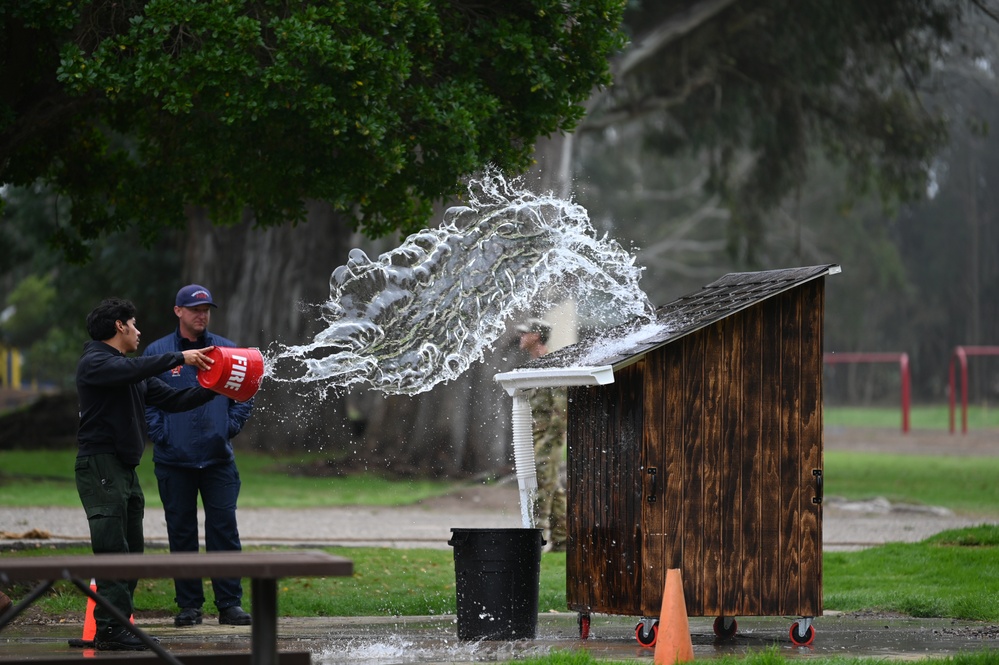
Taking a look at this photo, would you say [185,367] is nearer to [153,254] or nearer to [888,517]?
[888,517]

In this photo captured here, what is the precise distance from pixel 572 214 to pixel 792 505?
2.36 m

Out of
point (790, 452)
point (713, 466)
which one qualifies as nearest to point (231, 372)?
point (713, 466)

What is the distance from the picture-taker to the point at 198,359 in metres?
8.02

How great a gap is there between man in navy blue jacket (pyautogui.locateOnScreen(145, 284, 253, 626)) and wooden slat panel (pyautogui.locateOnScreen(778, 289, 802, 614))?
3497 millimetres

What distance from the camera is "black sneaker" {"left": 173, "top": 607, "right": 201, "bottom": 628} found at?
9.53 meters

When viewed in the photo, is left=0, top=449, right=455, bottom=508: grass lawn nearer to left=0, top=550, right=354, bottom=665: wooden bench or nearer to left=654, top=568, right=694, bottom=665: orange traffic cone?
left=654, top=568, right=694, bottom=665: orange traffic cone

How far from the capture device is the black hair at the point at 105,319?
8211mm

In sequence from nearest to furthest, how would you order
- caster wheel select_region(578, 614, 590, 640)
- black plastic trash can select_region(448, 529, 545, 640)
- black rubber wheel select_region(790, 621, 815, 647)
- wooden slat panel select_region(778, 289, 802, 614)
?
wooden slat panel select_region(778, 289, 802, 614)
black rubber wheel select_region(790, 621, 815, 647)
black plastic trash can select_region(448, 529, 545, 640)
caster wheel select_region(578, 614, 590, 640)

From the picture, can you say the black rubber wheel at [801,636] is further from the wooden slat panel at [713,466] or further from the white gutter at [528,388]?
the white gutter at [528,388]

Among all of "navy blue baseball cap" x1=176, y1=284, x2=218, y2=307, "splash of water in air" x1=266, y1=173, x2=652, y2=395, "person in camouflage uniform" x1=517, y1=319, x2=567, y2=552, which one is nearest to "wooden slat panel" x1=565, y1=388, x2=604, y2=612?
"splash of water in air" x1=266, y1=173, x2=652, y2=395

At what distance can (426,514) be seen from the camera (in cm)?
1938

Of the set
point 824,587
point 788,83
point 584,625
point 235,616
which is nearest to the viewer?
point 584,625

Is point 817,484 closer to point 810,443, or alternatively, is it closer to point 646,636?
point 810,443

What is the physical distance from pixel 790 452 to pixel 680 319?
1.02 m
